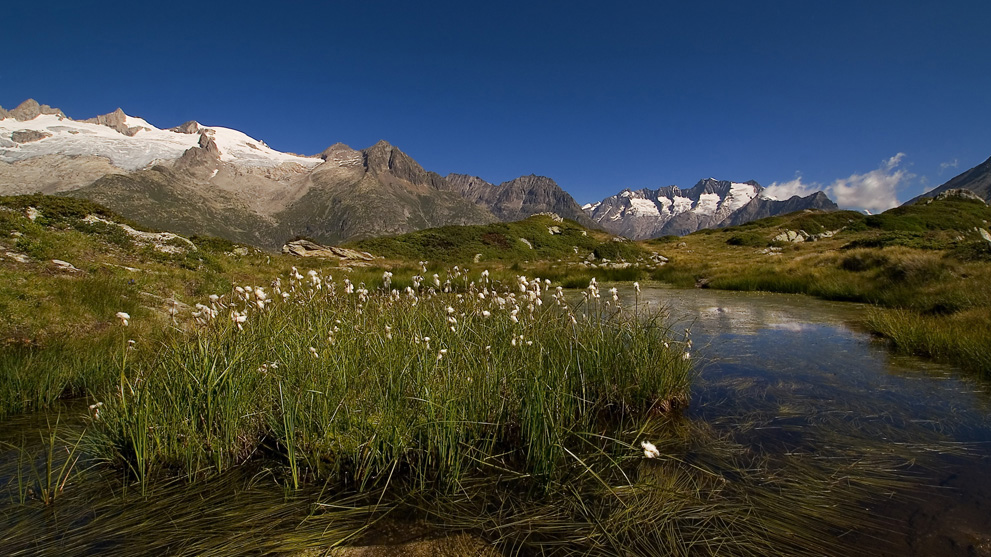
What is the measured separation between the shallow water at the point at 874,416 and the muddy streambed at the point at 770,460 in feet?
0.04

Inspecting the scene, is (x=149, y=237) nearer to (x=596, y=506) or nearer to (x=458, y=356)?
(x=458, y=356)

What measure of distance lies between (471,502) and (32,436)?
4408mm

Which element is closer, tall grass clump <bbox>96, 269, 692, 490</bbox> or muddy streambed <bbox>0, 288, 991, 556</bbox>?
muddy streambed <bbox>0, 288, 991, 556</bbox>

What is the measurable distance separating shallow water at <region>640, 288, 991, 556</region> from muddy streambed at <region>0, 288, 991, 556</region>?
0.01m

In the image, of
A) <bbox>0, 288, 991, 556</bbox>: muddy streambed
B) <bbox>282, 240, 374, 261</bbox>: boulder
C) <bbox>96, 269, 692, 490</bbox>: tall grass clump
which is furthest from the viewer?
<bbox>282, 240, 374, 261</bbox>: boulder

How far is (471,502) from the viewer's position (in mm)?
2928

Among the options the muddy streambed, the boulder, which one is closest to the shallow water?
the muddy streambed

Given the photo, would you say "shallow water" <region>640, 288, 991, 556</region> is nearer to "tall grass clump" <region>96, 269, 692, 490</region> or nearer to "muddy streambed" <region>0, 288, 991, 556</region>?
"muddy streambed" <region>0, 288, 991, 556</region>

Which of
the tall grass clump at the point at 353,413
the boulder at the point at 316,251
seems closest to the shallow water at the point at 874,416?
the tall grass clump at the point at 353,413

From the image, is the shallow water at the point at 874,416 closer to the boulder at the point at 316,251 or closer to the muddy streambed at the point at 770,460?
the muddy streambed at the point at 770,460

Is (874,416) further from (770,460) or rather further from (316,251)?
(316,251)

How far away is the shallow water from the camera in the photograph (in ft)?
8.91

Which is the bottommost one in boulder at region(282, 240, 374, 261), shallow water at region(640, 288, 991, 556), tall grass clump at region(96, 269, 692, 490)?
shallow water at region(640, 288, 991, 556)

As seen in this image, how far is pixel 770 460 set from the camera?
11.5ft
